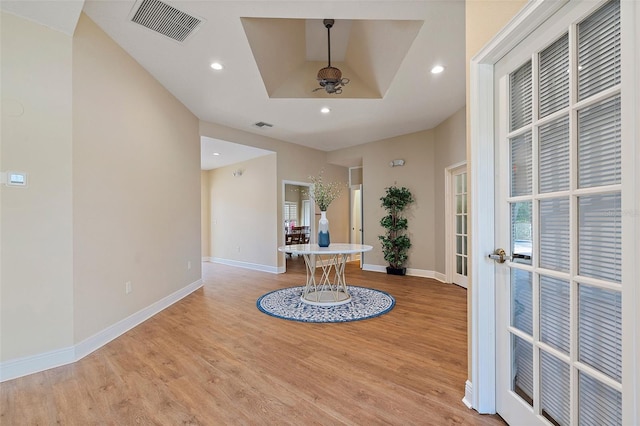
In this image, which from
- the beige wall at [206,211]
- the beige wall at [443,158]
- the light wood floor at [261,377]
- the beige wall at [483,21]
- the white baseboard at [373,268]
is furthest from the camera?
the beige wall at [206,211]

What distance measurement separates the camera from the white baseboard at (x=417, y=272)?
5187mm

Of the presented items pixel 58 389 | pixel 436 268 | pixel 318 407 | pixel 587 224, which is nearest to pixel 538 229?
pixel 587 224

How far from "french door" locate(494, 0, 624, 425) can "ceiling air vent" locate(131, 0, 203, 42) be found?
2398 millimetres

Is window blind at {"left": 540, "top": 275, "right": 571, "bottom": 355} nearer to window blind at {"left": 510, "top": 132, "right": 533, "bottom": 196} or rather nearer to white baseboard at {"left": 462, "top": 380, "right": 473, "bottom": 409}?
window blind at {"left": 510, "top": 132, "right": 533, "bottom": 196}

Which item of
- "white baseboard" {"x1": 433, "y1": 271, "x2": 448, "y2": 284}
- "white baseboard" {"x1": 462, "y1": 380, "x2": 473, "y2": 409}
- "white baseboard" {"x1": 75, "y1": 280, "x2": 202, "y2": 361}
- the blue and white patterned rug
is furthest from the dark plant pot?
"white baseboard" {"x1": 462, "y1": 380, "x2": 473, "y2": 409}

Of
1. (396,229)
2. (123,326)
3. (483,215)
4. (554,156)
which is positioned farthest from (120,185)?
(396,229)

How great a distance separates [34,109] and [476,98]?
3087 mm

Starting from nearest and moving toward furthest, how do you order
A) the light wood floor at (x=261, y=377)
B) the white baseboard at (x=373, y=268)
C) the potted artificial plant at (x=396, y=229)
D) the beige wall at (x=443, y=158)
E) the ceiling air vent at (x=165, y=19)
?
1. the light wood floor at (x=261, y=377)
2. the ceiling air vent at (x=165, y=19)
3. the beige wall at (x=443, y=158)
4. the potted artificial plant at (x=396, y=229)
5. the white baseboard at (x=373, y=268)

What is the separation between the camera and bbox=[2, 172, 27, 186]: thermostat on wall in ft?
6.84

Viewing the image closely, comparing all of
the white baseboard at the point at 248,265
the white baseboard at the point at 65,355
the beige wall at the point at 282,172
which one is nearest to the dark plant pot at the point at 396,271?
the beige wall at the point at 282,172

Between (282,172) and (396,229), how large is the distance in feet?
8.54

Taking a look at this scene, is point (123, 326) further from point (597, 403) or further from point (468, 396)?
point (597, 403)

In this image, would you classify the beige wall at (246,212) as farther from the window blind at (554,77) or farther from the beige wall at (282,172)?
the window blind at (554,77)

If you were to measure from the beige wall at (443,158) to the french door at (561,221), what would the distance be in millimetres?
3133
